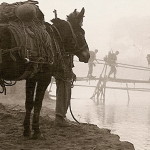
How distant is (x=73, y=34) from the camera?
24.6 ft

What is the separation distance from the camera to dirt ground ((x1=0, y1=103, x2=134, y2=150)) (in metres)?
6.54

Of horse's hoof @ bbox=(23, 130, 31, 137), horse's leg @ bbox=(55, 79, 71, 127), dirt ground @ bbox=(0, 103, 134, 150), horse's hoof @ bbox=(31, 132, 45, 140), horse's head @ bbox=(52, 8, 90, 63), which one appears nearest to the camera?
dirt ground @ bbox=(0, 103, 134, 150)

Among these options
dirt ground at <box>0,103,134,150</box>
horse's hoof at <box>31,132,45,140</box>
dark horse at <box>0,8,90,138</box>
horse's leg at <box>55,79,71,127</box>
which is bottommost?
dirt ground at <box>0,103,134,150</box>

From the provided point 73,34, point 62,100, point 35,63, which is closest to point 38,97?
point 35,63

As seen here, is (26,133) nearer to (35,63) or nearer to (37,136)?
(37,136)

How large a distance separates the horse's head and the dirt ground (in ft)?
5.05

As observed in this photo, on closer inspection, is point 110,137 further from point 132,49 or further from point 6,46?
point 132,49

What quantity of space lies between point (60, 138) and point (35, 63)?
1.64 metres

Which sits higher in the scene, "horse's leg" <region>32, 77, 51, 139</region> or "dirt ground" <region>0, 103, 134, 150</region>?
"horse's leg" <region>32, 77, 51, 139</region>

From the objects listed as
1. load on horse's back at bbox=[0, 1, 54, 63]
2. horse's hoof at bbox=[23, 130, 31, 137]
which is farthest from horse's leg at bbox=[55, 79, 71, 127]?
load on horse's back at bbox=[0, 1, 54, 63]

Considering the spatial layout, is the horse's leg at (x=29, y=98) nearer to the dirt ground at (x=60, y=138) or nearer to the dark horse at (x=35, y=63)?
the dark horse at (x=35, y=63)

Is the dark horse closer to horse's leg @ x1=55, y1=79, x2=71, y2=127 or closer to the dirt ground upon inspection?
Answer: the dirt ground

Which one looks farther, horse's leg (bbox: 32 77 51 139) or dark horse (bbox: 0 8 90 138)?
horse's leg (bbox: 32 77 51 139)

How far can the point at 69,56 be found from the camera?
7.87 m
